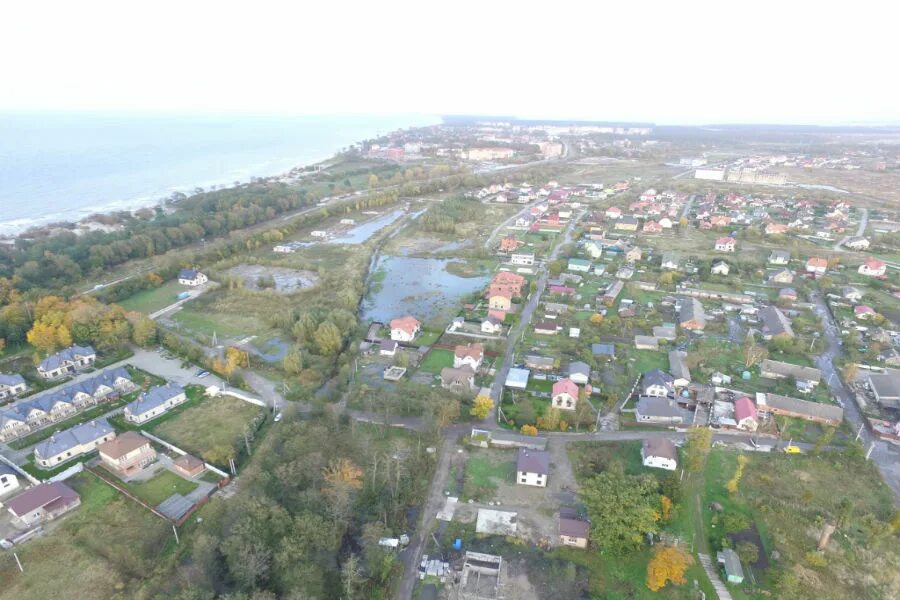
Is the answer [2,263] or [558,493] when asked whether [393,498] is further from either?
[2,263]

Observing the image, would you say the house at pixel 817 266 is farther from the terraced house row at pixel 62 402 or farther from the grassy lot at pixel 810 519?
the terraced house row at pixel 62 402

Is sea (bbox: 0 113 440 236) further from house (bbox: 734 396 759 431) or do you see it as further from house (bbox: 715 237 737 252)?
house (bbox: 715 237 737 252)

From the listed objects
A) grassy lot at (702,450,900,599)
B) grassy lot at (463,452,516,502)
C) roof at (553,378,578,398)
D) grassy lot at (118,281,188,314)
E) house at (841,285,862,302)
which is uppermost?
house at (841,285,862,302)

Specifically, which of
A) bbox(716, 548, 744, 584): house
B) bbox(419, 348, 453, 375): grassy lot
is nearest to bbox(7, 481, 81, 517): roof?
bbox(419, 348, 453, 375): grassy lot

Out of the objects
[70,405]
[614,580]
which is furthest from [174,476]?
[614,580]

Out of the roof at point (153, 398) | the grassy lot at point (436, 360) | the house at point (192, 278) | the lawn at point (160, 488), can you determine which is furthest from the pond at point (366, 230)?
the lawn at point (160, 488)

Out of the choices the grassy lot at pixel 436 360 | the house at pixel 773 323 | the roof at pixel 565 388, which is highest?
the house at pixel 773 323
